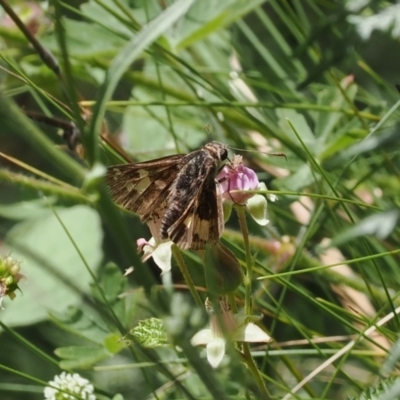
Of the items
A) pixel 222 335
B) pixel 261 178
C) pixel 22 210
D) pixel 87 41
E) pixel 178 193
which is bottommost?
pixel 222 335

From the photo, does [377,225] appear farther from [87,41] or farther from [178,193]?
[87,41]

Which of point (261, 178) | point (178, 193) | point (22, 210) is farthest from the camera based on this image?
Answer: point (22, 210)

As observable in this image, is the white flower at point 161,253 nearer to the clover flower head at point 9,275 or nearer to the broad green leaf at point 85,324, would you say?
the clover flower head at point 9,275

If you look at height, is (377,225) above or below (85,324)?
below

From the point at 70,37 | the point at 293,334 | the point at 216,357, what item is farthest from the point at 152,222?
the point at 70,37

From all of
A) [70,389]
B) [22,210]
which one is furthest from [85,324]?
[22,210]

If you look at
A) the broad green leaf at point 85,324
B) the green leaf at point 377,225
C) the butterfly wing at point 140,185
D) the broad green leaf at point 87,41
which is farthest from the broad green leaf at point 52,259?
the green leaf at point 377,225

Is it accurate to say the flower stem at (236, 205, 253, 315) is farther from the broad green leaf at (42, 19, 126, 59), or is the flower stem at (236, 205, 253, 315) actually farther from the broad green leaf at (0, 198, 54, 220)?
the broad green leaf at (0, 198, 54, 220)
